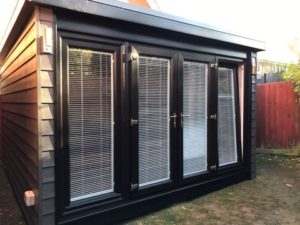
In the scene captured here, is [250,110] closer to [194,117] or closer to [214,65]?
[214,65]

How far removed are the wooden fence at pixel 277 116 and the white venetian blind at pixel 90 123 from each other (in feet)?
17.0

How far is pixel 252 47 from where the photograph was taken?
493 cm

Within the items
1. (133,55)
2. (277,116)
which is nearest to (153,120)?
(133,55)

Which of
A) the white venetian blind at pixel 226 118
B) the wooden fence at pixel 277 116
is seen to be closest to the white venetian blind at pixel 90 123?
the white venetian blind at pixel 226 118

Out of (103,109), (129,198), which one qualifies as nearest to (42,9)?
(103,109)

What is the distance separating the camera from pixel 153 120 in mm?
3826

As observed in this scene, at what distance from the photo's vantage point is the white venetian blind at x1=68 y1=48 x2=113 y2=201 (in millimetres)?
3131

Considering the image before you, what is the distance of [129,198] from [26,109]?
1482mm

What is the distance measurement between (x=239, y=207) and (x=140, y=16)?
8.34 ft

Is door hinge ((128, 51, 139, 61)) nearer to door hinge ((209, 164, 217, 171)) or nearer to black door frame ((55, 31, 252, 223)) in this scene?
black door frame ((55, 31, 252, 223))

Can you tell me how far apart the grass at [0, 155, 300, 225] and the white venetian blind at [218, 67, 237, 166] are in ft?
1.58

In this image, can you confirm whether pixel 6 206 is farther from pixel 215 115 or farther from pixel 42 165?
pixel 215 115

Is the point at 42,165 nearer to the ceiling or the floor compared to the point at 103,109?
nearer to the floor

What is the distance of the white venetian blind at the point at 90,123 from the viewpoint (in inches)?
123
